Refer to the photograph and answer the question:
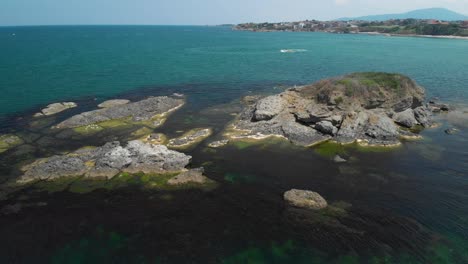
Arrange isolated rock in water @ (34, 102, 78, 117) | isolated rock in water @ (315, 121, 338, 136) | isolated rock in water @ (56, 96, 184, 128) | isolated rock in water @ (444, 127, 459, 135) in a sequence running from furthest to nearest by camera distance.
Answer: isolated rock in water @ (34, 102, 78, 117) → isolated rock in water @ (56, 96, 184, 128) → isolated rock in water @ (444, 127, 459, 135) → isolated rock in water @ (315, 121, 338, 136)

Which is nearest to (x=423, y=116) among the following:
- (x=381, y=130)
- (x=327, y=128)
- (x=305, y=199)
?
(x=381, y=130)

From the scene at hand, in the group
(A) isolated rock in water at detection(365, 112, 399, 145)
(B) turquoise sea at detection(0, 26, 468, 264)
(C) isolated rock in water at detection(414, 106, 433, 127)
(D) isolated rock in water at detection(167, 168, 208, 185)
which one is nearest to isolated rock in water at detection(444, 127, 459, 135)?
(B) turquoise sea at detection(0, 26, 468, 264)

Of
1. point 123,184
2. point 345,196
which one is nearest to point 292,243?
point 345,196

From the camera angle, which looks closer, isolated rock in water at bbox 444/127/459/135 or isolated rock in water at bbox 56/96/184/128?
isolated rock in water at bbox 444/127/459/135

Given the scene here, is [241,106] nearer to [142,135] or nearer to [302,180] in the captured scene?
[142,135]

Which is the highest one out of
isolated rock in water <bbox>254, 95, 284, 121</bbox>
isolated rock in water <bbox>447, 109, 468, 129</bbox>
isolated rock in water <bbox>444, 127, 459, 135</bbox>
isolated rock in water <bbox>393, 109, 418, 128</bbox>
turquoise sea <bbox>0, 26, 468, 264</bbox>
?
isolated rock in water <bbox>254, 95, 284, 121</bbox>

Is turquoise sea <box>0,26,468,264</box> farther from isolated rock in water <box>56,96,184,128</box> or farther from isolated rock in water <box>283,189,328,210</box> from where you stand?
isolated rock in water <box>56,96,184,128</box>
